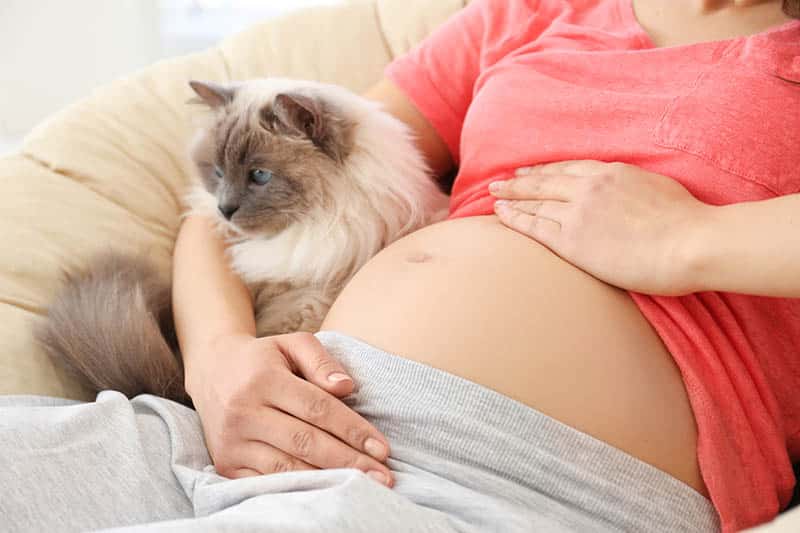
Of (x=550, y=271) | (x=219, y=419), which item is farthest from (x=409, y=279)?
(x=219, y=419)

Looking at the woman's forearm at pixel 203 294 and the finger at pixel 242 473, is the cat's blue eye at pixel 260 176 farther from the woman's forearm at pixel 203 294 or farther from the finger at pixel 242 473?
the finger at pixel 242 473

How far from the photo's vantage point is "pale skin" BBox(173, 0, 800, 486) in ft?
2.75

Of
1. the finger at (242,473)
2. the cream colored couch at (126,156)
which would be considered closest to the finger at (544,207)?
the finger at (242,473)

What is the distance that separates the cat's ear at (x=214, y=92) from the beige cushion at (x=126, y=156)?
0.21 metres

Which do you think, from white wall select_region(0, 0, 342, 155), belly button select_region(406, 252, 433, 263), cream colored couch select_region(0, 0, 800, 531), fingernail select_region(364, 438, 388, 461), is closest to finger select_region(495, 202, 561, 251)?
belly button select_region(406, 252, 433, 263)

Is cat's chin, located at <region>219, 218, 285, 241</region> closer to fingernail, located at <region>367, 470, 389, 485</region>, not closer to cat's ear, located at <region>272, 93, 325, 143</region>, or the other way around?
cat's ear, located at <region>272, 93, 325, 143</region>

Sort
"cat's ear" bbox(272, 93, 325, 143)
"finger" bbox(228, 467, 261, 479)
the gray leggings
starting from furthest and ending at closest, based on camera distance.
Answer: "cat's ear" bbox(272, 93, 325, 143), "finger" bbox(228, 467, 261, 479), the gray leggings

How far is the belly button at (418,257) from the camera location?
1.02 metres

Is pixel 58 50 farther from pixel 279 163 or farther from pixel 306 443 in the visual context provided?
pixel 306 443

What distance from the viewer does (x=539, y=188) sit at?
3.37 feet

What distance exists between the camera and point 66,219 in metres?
1.25

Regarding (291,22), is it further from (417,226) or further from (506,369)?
(506,369)

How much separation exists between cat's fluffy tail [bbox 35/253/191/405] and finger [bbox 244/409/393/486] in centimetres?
24

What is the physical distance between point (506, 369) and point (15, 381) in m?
0.65
